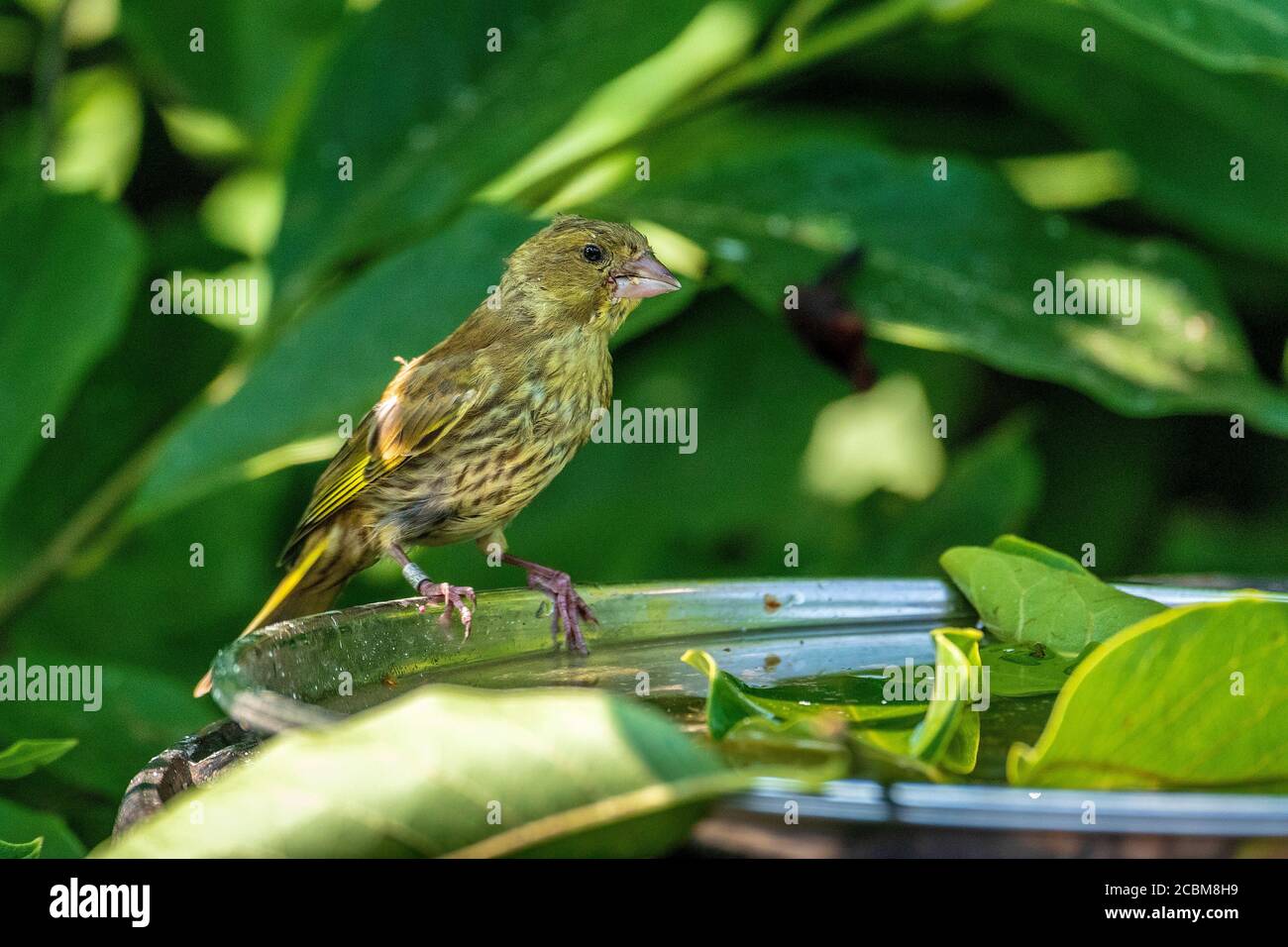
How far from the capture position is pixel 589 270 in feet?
6.88

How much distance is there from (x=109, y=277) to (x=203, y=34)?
0.80m

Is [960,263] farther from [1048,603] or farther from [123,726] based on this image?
[123,726]

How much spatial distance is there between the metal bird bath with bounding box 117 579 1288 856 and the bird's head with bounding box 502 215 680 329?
0.64m

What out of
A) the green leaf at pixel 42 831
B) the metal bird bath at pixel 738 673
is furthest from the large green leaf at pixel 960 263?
the green leaf at pixel 42 831

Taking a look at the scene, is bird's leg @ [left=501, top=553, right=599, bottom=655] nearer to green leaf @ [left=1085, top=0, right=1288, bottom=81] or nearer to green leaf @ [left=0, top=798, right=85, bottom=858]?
green leaf @ [left=0, top=798, right=85, bottom=858]

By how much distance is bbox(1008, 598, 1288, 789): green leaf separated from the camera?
0.88 m

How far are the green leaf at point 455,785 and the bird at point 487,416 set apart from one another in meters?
1.21

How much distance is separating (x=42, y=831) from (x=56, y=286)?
0.88 metres

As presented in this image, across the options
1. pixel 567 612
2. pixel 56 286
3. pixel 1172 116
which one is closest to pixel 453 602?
pixel 567 612

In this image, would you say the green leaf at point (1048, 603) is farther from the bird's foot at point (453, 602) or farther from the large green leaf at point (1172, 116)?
the large green leaf at point (1172, 116)
